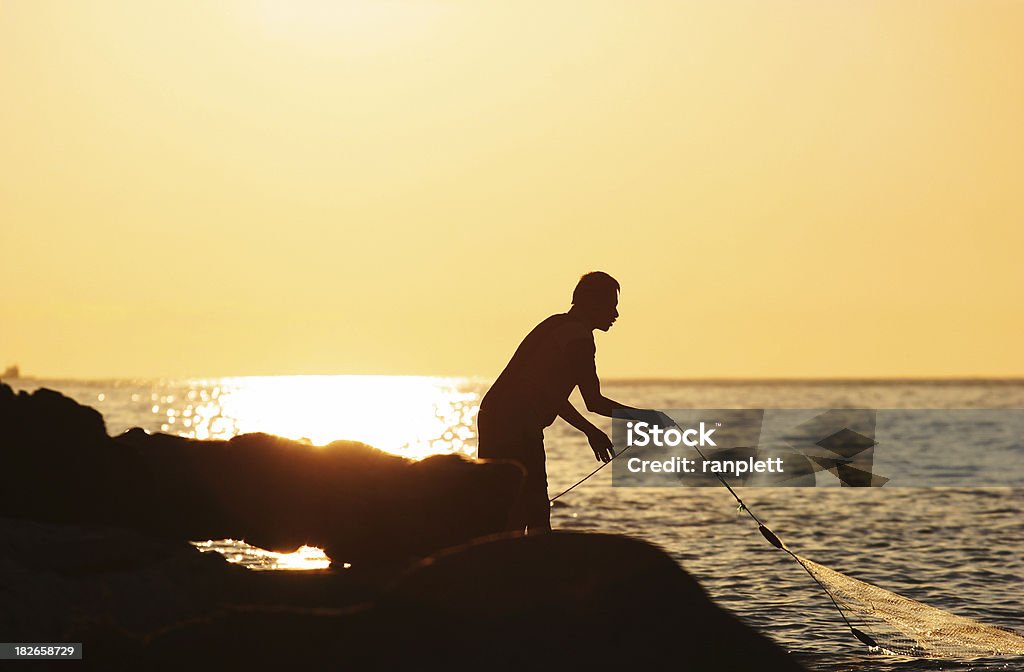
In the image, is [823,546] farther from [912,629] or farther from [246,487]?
[246,487]

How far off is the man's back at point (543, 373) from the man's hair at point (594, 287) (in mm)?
197

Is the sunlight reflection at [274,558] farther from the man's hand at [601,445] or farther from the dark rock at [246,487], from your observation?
the man's hand at [601,445]

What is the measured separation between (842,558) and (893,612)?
669cm

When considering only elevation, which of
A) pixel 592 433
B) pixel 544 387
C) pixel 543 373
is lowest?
pixel 592 433

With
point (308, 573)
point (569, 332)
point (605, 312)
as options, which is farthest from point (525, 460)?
point (308, 573)

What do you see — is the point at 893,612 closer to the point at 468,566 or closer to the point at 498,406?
the point at 498,406

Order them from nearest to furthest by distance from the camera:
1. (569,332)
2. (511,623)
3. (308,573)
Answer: (511,623) → (308,573) → (569,332)

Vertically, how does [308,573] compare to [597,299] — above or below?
below

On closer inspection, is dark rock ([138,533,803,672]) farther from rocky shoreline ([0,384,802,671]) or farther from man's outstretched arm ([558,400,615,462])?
man's outstretched arm ([558,400,615,462])

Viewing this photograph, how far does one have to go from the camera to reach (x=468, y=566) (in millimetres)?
8172

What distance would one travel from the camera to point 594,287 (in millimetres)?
11039

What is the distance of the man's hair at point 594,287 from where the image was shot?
36.2 ft

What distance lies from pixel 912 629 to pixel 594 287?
15.8 feet

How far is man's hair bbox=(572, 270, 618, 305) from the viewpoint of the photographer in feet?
36.2
